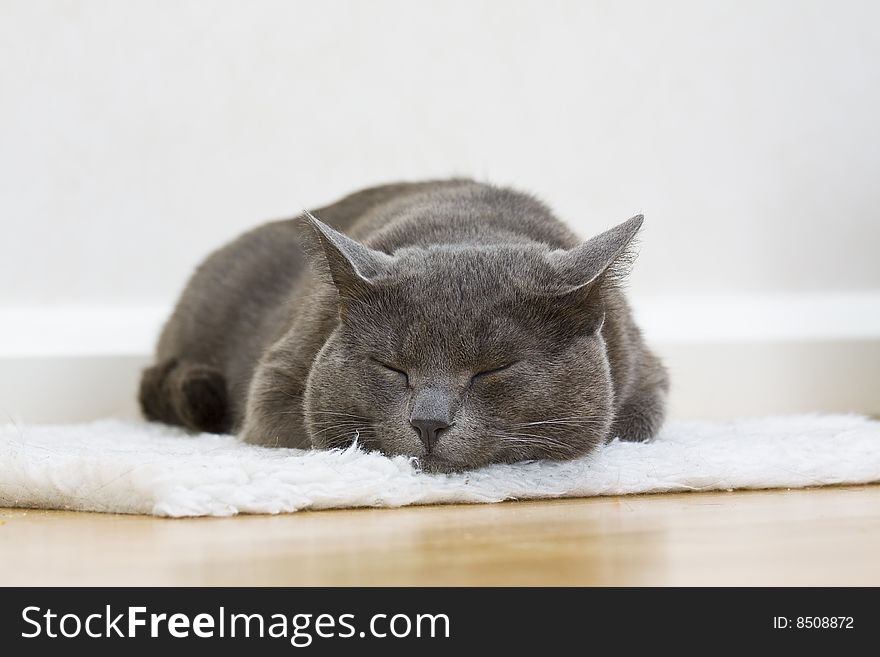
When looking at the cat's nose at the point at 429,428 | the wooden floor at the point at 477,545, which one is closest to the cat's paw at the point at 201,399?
the wooden floor at the point at 477,545

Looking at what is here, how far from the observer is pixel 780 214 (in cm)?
272

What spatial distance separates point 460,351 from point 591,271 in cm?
19

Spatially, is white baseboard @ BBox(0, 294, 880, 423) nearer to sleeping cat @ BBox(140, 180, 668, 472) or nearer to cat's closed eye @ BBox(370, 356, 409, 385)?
sleeping cat @ BBox(140, 180, 668, 472)

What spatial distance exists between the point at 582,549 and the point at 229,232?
182cm

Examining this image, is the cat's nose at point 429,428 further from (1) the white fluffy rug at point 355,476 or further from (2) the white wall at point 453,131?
(2) the white wall at point 453,131

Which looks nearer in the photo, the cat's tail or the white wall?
the cat's tail

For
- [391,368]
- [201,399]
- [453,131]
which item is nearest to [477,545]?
[391,368]

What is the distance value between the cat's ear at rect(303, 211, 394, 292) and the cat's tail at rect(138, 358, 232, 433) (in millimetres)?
644

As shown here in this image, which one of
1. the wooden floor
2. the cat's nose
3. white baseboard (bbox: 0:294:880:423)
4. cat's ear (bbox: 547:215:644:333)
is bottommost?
white baseboard (bbox: 0:294:880:423)

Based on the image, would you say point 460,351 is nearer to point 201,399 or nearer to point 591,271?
point 591,271

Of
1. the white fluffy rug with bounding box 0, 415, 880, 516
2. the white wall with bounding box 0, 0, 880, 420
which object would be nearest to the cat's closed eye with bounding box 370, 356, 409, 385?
the white fluffy rug with bounding box 0, 415, 880, 516

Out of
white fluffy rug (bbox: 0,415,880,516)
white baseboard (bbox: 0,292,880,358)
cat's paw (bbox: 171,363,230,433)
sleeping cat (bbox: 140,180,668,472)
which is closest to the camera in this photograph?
white fluffy rug (bbox: 0,415,880,516)

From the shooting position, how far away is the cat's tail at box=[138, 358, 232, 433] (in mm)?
1929

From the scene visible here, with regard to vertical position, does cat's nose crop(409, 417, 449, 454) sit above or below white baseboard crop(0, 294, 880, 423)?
above
